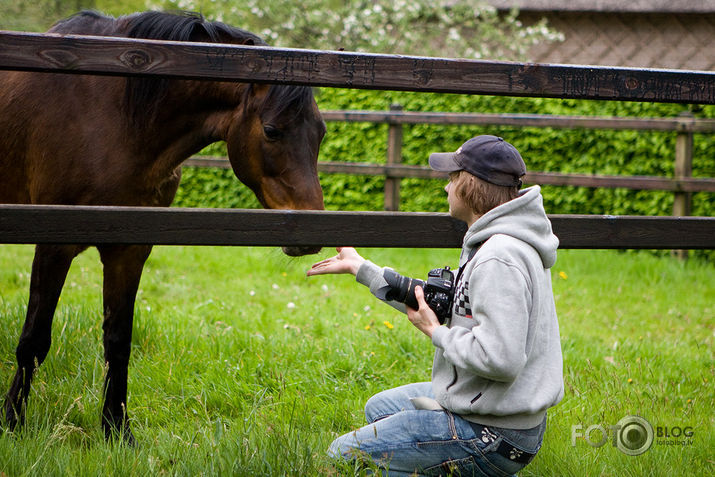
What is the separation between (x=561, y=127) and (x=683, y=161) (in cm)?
146

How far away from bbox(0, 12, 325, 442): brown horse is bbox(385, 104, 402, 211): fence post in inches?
212

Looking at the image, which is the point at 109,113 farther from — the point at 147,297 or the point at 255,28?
the point at 255,28

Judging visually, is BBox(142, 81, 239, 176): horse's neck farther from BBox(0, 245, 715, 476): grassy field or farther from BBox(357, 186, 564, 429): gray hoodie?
BBox(357, 186, 564, 429): gray hoodie

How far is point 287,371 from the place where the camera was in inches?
149

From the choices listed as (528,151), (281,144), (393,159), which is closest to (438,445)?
(281,144)

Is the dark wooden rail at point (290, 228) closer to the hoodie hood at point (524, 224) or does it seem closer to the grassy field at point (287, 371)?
the hoodie hood at point (524, 224)

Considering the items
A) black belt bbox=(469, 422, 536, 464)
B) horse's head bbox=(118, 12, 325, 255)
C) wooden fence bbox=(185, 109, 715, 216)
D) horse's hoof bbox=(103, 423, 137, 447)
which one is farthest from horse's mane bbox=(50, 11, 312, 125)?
wooden fence bbox=(185, 109, 715, 216)

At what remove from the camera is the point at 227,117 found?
122 inches

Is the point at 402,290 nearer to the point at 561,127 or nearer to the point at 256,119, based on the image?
the point at 256,119

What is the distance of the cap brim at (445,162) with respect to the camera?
2.14 meters

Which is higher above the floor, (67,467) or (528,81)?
(528,81)

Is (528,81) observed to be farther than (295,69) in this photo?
Yes

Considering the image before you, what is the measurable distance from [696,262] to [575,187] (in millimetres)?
1782

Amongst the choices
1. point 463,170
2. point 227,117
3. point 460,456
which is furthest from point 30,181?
point 460,456
